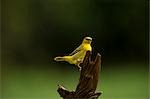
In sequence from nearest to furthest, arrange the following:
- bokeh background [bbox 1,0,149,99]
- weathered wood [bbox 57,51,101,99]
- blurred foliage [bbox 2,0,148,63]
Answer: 1. weathered wood [bbox 57,51,101,99]
2. bokeh background [bbox 1,0,149,99]
3. blurred foliage [bbox 2,0,148,63]

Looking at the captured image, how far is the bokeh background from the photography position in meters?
7.24

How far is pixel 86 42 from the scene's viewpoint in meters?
1.89

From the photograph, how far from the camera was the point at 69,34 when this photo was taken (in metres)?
7.62

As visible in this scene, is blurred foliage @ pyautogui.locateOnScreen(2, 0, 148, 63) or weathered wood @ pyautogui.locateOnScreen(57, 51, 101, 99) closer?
weathered wood @ pyautogui.locateOnScreen(57, 51, 101, 99)

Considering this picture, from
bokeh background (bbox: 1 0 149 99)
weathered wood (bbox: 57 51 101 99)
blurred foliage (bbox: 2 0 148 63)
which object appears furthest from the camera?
blurred foliage (bbox: 2 0 148 63)

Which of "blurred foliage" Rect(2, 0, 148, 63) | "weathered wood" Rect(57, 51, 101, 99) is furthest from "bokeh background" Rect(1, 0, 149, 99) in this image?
"weathered wood" Rect(57, 51, 101, 99)

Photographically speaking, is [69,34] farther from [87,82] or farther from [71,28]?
[87,82]

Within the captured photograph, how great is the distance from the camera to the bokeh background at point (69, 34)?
285 inches

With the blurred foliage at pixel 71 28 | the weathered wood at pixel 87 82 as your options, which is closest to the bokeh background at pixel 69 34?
the blurred foliage at pixel 71 28

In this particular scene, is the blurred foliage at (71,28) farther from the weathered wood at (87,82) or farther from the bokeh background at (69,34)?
the weathered wood at (87,82)

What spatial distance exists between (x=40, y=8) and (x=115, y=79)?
1688 mm

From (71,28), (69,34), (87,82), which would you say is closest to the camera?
(87,82)

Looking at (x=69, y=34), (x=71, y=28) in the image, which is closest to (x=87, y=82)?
(x=69, y=34)

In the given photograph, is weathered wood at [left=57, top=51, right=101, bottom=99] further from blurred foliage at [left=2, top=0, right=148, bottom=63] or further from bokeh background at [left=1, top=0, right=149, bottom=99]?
blurred foliage at [left=2, top=0, right=148, bottom=63]
